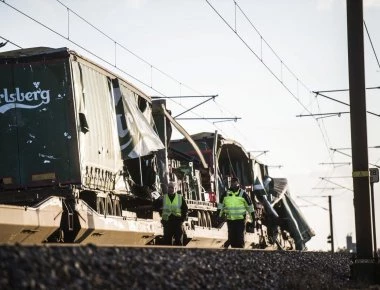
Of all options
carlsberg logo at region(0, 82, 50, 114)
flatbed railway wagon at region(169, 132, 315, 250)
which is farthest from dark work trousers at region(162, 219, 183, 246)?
flatbed railway wagon at region(169, 132, 315, 250)

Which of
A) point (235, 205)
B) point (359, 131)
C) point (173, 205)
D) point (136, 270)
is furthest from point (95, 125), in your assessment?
point (136, 270)

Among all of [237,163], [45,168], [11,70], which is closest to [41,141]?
[45,168]

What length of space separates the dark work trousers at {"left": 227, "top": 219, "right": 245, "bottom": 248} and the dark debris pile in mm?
4580

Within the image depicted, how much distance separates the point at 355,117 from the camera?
1492 centimetres

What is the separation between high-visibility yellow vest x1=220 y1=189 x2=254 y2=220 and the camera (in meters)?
15.5

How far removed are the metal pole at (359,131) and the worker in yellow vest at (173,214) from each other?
11.8 feet

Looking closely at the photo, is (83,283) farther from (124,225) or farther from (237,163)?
(237,163)

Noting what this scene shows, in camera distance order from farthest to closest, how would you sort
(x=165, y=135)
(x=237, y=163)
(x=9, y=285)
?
(x=237, y=163) → (x=165, y=135) → (x=9, y=285)

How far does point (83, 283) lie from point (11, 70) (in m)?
9.27

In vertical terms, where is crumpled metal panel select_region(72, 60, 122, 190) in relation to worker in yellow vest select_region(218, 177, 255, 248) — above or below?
above

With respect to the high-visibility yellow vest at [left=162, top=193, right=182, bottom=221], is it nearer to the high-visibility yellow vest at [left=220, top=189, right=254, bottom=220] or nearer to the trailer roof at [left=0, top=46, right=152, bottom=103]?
the high-visibility yellow vest at [left=220, top=189, right=254, bottom=220]

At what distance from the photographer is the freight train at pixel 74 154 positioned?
1341cm

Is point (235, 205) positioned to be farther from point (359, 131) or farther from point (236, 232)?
point (359, 131)

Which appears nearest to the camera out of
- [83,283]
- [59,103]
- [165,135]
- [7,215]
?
[83,283]
